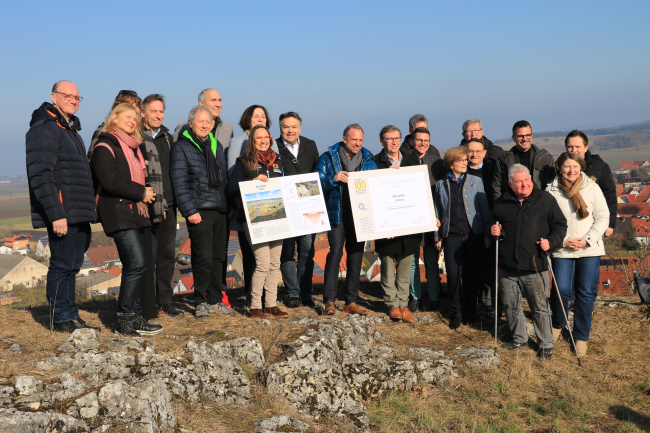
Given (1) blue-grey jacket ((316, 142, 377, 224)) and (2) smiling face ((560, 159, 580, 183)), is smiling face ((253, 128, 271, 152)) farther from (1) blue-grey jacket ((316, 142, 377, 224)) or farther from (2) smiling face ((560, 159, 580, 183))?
(2) smiling face ((560, 159, 580, 183))

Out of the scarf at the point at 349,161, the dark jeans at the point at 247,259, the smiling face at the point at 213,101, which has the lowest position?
the dark jeans at the point at 247,259

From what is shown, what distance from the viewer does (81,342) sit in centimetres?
476

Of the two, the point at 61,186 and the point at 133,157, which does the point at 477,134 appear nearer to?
the point at 133,157

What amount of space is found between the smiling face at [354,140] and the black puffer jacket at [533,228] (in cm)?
222

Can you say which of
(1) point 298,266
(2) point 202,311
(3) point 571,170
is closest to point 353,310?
(1) point 298,266

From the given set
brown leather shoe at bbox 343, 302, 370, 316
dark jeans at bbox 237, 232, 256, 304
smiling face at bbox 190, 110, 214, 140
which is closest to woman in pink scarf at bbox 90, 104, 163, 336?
smiling face at bbox 190, 110, 214, 140

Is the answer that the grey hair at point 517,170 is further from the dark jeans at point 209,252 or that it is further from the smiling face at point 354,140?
the dark jeans at point 209,252

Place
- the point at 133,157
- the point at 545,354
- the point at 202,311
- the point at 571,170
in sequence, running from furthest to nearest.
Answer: the point at 202,311, the point at 545,354, the point at 571,170, the point at 133,157

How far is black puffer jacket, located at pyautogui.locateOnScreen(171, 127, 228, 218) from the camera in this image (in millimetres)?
6215

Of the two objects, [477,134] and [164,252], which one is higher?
[477,134]

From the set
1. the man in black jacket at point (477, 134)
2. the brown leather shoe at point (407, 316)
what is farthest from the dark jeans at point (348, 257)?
the man in black jacket at point (477, 134)

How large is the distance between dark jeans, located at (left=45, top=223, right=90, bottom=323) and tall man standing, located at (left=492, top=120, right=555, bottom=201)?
5.60 m

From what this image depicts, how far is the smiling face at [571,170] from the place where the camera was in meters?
6.03

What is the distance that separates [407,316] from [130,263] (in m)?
4.08
